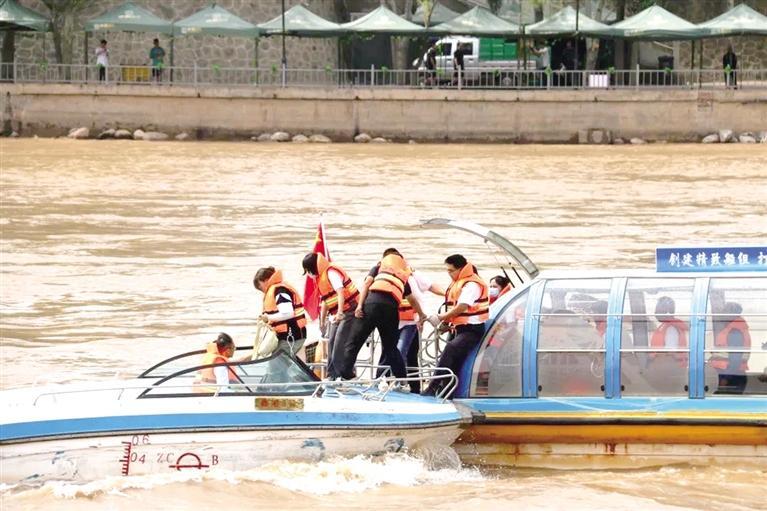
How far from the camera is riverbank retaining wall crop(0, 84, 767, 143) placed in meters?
50.4

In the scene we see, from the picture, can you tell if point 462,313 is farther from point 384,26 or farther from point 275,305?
point 384,26

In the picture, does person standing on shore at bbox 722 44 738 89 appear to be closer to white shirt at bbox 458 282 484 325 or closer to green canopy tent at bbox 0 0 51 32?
green canopy tent at bbox 0 0 51 32

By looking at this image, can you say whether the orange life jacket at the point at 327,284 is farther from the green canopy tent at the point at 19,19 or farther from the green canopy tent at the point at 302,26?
the green canopy tent at the point at 19,19

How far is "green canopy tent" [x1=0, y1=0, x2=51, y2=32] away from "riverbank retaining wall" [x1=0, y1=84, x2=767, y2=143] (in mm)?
2489

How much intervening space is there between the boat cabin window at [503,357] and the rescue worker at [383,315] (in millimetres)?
600

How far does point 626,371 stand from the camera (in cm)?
1430

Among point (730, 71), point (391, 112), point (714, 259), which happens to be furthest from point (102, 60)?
point (714, 259)

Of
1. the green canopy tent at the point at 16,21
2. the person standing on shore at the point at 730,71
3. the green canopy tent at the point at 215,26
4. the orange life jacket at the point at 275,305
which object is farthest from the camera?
the green canopy tent at the point at 16,21

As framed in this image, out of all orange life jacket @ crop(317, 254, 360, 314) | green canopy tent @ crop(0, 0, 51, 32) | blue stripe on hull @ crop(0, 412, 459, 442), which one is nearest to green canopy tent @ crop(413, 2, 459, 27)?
green canopy tent @ crop(0, 0, 51, 32)

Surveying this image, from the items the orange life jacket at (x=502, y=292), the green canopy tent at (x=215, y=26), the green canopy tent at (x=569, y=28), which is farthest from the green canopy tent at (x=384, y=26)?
the orange life jacket at (x=502, y=292)

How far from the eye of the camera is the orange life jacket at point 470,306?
14430 millimetres

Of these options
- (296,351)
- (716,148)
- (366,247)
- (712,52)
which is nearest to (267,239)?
(366,247)

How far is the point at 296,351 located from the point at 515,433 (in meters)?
1.92

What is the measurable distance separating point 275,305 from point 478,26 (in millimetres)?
38380
